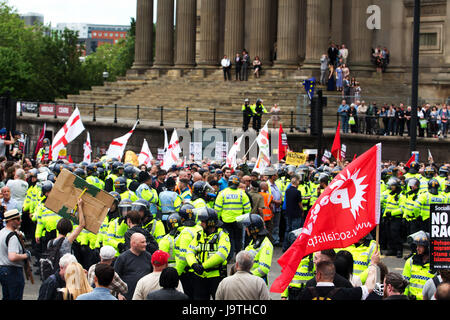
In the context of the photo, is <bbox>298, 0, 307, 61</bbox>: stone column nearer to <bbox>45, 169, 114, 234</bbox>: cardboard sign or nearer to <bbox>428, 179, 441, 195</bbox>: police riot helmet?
<bbox>428, 179, 441, 195</bbox>: police riot helmet

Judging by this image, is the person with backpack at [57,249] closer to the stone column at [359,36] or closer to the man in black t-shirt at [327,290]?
the man in black t-shirt at [327,290]

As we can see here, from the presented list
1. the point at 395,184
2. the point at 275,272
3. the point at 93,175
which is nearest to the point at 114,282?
the point at 275,272

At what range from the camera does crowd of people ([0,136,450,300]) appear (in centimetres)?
866

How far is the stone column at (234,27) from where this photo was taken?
A: 45.3 meters

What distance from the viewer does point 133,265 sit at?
1042 centimetres

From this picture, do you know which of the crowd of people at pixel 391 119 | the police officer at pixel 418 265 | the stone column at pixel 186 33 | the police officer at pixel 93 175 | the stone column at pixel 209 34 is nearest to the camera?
the police officer at pixel 418 265

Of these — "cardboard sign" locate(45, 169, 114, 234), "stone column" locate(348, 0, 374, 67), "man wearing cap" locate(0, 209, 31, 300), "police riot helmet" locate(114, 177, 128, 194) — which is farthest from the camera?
"stone column" locate(348, 0, 374, 67)

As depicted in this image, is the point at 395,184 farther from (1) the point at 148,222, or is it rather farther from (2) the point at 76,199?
(2) the point at 76,199

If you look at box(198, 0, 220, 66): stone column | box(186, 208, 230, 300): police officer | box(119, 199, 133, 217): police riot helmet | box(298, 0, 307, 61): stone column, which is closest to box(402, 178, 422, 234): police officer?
box(186, 208, 230, 300): police officer

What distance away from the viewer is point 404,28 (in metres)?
44.5

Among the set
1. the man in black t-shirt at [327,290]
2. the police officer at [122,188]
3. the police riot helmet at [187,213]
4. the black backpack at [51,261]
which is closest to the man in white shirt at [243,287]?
the man in black t-shirt at [327,290]

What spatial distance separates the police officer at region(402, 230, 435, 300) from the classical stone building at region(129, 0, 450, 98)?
30712mm

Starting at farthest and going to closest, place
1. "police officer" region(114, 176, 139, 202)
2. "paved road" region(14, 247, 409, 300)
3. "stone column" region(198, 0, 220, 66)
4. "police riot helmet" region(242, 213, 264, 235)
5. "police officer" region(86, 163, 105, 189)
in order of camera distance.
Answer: "stone column" region(198, 0, 220, 66), "police officer" region(86, 163, 105, 189), "police officer" region(114, 176, 139, 202), "paved road" region(14, 247, 409, 300), "police riot helmet" region(242, 213, 264, 235)

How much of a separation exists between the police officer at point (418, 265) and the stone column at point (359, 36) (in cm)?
3253
